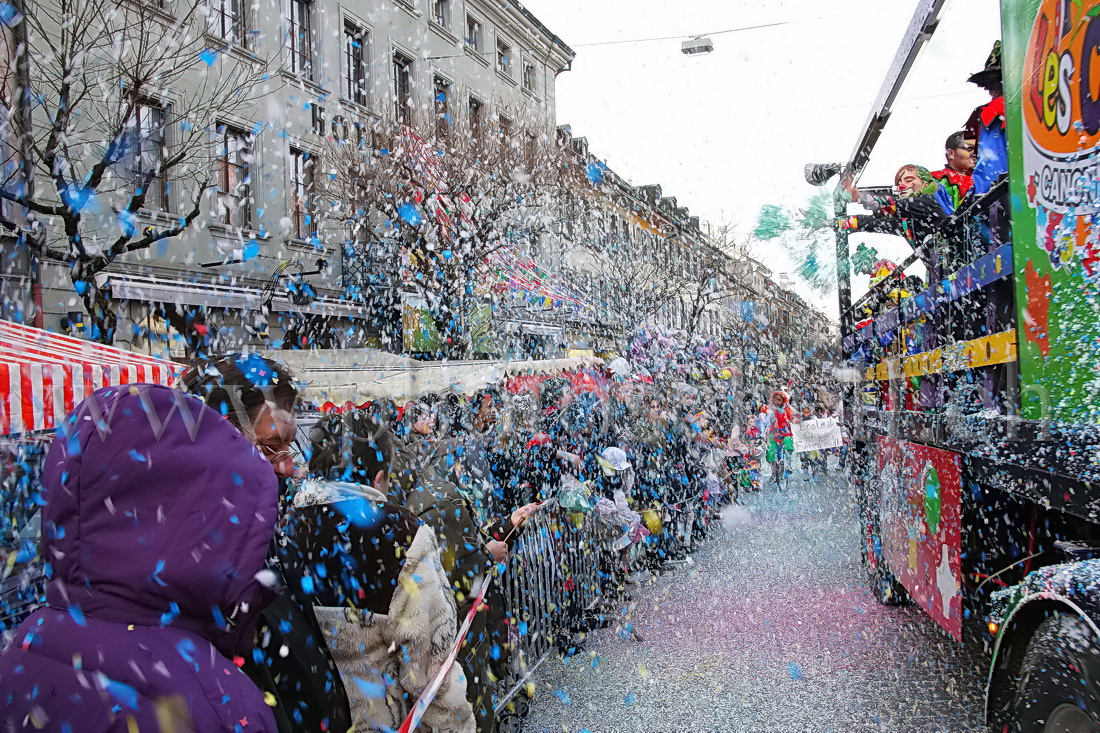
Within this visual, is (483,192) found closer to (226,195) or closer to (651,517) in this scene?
(226,195)

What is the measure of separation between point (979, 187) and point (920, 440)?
1558 mm

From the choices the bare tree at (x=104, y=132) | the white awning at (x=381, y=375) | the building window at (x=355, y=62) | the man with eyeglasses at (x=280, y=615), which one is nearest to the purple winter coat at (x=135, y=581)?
the man with eyeglasses at (x=280, y=615)

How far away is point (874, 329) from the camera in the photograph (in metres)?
5.59

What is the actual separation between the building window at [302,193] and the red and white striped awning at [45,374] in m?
14.0

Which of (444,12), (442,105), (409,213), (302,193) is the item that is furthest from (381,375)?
(444,12)

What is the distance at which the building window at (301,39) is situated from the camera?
726 inches

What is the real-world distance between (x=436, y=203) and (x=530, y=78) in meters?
14.2

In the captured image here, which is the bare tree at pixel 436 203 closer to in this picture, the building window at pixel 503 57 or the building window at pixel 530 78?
the building window at pixel 503 57

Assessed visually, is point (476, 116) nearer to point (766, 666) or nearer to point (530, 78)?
point (530, 78)

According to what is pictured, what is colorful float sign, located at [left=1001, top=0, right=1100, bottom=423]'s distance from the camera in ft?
6.89

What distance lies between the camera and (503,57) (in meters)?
27.8

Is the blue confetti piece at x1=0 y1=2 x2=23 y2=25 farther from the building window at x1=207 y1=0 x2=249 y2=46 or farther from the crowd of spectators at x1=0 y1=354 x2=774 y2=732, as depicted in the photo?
the building window at x1=207 y1=0 x2=249 y2=46

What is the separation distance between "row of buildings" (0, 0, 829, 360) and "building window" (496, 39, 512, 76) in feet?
0.36

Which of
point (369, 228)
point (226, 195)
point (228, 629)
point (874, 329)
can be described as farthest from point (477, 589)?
point (369, 228)
